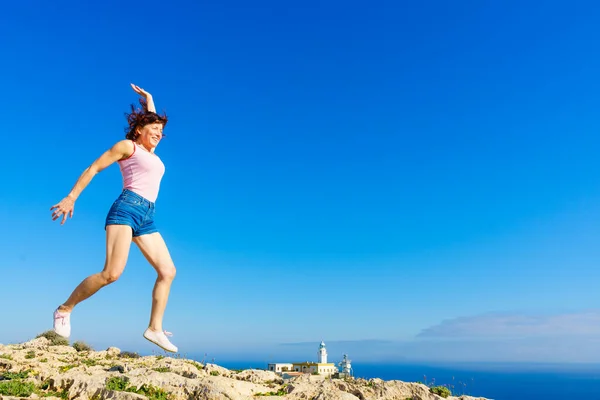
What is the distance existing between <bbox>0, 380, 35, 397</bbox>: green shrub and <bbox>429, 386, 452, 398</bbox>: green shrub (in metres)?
6.11

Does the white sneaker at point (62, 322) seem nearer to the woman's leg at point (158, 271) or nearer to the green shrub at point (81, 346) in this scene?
the woman's leg at point (158, 271)

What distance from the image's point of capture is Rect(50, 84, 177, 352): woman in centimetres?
626

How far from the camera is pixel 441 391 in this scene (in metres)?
7.42

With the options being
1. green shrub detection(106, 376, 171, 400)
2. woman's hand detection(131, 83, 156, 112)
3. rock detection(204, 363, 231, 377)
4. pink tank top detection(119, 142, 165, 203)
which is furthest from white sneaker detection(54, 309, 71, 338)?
woman's hand detection(131, 83, 156, 112)

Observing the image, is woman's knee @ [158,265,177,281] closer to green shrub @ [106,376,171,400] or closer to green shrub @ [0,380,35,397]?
green shrub @ [106,376,171,400]

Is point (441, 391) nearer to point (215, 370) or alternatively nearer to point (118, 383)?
point (215, 370)

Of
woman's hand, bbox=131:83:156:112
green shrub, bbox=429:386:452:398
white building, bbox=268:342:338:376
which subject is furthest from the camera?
white building, bbox=268:342:338:376

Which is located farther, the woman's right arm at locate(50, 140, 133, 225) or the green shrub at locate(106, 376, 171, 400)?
the green shrub at locate(106, 376, 171, 400)

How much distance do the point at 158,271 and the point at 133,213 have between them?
1037 mm

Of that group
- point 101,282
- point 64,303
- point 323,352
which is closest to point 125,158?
point 101,282

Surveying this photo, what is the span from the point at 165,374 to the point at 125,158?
331 cm

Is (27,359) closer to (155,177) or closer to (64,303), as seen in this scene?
(64,303)

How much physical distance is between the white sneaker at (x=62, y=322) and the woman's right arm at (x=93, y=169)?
153 cm

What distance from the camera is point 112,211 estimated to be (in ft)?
21.1
